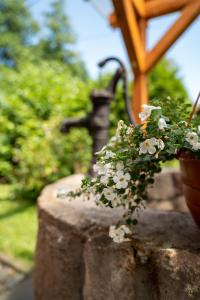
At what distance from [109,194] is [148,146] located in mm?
159

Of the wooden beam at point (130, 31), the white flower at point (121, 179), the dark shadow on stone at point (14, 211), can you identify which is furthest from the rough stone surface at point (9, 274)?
the wooden beam at point (130, 31)

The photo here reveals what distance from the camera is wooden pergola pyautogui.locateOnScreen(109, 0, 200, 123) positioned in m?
2.45

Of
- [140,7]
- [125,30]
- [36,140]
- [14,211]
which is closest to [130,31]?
[125,30]

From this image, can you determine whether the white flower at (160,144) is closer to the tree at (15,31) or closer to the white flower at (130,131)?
the white flower at (130,131)

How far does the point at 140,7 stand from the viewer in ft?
9.15

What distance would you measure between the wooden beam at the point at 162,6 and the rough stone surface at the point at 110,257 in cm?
210

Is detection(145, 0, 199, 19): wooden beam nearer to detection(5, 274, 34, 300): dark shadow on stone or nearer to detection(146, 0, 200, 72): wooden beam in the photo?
detection(146, 0, 200, 72): wooden beam

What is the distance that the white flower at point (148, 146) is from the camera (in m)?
0.75

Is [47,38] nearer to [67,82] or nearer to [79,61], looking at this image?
[79,61]

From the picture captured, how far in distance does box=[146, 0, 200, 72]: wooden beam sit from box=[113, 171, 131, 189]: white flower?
6.86 ft

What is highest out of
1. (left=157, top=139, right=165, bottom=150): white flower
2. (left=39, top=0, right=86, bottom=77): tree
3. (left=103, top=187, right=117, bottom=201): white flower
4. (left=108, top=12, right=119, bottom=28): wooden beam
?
(left=39, top=0, right=86, bottom=77): tree

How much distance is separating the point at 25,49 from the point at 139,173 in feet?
43.7

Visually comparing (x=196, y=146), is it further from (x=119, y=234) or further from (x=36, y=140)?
(x=36, y=140)

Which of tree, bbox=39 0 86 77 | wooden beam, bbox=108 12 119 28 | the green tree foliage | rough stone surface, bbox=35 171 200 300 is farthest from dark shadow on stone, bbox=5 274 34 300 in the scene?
tree, bbox=39 0 86 77
